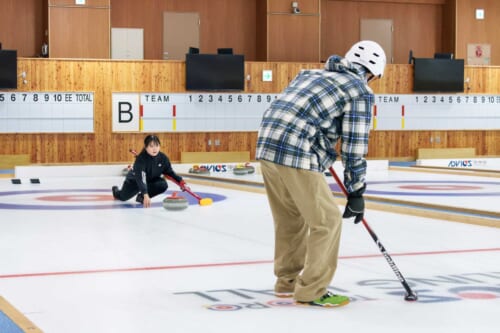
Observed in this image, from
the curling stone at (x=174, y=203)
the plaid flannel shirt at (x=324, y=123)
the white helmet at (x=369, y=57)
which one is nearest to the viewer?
the plaid flannel shirt at (x=324, y=123)

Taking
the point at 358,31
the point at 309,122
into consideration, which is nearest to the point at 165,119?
the point at 358,31

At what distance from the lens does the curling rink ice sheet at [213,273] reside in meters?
4.09

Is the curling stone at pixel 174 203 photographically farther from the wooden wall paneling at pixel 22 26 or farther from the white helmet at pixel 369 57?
the wooden wall paneling at pixel 22 26

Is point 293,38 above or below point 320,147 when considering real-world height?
above

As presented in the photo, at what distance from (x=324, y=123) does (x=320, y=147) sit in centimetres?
13

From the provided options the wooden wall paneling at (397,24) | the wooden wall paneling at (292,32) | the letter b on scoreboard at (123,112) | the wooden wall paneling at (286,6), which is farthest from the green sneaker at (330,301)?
the wooden wall paneling at (397,24)

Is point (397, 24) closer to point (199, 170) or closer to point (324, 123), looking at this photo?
point (199, 170)

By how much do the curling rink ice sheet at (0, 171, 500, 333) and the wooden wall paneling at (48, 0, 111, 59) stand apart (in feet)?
33.5

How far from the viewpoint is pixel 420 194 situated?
1180 cm

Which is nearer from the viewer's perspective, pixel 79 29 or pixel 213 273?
pixel 213 273

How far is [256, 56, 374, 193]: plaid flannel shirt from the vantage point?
4.36 meters

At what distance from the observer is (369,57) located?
4.52 m

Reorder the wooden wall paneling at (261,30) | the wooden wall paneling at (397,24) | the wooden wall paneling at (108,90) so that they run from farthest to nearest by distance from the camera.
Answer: the wooden wall paneling at (397,24) → the wooden wall paneling at (261,30) → the wooden wall paneling at (108,90)

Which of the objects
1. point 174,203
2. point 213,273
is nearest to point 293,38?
point 174,203
